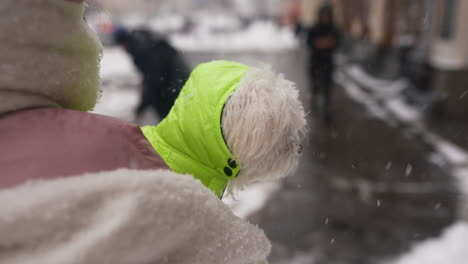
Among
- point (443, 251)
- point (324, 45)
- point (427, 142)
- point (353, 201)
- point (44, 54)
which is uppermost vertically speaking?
point (44, 54)

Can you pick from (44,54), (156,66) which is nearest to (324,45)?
(156,66)

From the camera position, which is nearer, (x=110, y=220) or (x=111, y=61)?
(x=110, y=220)

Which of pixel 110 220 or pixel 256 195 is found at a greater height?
pixel 110 220

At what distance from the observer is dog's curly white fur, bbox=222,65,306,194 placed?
1076mm

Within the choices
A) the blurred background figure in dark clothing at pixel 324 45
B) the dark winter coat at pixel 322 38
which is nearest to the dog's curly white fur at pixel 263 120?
the blurred background figure in dark clothing at pixel 324 45

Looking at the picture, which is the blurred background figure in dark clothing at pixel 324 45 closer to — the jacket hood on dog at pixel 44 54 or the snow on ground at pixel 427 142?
the snow on ground at pixel 427 142

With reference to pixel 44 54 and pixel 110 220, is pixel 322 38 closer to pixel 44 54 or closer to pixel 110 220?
pixel 44 54

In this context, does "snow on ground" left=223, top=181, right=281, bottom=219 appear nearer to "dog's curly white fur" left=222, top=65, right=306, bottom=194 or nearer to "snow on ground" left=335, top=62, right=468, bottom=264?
"snow on ground" left=335, top=62, right=468, bottom=264

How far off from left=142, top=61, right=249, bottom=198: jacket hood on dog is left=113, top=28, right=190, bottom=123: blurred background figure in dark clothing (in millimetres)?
213

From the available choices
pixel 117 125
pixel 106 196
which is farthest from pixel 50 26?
pixel 106 196

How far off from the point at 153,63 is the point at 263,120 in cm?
162

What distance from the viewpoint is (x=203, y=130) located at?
1.13 meters

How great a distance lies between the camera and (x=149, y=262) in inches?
26.4

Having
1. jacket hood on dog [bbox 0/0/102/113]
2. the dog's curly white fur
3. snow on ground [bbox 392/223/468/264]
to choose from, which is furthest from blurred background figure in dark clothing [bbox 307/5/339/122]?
jacket hood on dog [bbox 0/0/102/113]
